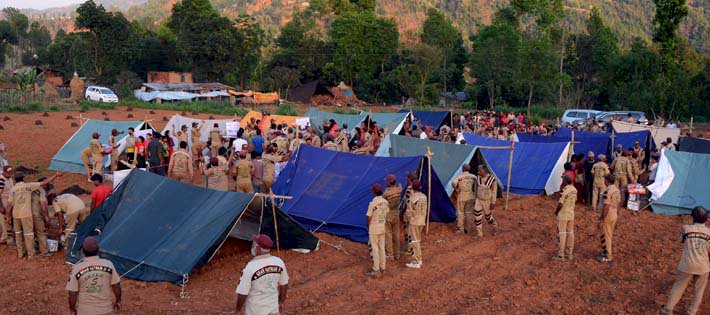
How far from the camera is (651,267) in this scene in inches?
356

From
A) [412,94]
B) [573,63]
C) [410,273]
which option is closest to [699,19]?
[573,63]

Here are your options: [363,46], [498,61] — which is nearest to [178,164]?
[498,61]

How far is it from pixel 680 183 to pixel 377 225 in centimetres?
807

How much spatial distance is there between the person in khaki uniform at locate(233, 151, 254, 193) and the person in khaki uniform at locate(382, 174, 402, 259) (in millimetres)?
3110

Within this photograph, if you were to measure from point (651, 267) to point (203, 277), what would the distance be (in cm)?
652

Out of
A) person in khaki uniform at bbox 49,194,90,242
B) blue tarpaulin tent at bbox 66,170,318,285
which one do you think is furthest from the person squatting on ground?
person in khaki uniform at bbox 49,194,90,242

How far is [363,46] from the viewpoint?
2021 inches

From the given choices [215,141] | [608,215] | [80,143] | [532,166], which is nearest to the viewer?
[608,215]

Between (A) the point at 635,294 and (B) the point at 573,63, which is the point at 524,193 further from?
(B) the point at 573,63

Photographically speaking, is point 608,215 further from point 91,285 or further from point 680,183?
point 91,285

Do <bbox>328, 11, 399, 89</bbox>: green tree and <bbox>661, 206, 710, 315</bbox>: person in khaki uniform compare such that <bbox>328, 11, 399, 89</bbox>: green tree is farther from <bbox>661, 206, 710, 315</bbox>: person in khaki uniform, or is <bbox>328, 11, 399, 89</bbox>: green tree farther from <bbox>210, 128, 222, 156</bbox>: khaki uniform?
<bbox>661, 206, 710, 315</bbox>: person in khaki uniform

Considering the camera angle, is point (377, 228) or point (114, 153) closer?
point (377, 228)

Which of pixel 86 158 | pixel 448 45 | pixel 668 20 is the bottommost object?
pixel 86 158

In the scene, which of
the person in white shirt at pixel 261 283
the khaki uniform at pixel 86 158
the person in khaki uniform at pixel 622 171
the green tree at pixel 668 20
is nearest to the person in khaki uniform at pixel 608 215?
the person in khaki uniform at pixel 622 171
